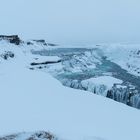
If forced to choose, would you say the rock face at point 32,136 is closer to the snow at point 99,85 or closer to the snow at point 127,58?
the snow at point 99,85

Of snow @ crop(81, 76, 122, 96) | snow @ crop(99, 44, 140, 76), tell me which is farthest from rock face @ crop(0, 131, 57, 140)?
snow @ crop(99, 44, 140, 76)

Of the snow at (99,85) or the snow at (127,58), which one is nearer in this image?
the snow at (99,85)

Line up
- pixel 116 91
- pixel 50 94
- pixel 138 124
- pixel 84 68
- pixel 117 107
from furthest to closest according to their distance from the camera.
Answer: pixel 84 68
pixel 116 91
pixel 50 94
pixel 117 107
pixel 138 124

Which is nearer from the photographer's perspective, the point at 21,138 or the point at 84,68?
the point at 21,138

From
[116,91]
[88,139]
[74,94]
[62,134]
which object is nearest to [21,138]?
[62,134]

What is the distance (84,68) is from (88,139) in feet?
80.5

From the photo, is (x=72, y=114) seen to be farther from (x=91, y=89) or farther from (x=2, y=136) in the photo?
(x=91, y=89)

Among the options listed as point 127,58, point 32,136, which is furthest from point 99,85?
point 127,58

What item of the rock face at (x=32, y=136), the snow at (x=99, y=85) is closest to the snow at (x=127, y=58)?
the snow at (x=99, y=85)

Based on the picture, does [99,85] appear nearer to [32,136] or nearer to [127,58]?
[32,136]

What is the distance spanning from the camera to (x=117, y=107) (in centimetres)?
1308

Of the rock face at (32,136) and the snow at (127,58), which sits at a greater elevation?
the rock face at (32,136)

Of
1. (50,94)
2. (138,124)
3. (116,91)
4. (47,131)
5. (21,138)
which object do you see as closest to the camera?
(21,138)

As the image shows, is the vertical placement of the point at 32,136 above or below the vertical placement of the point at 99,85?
above
